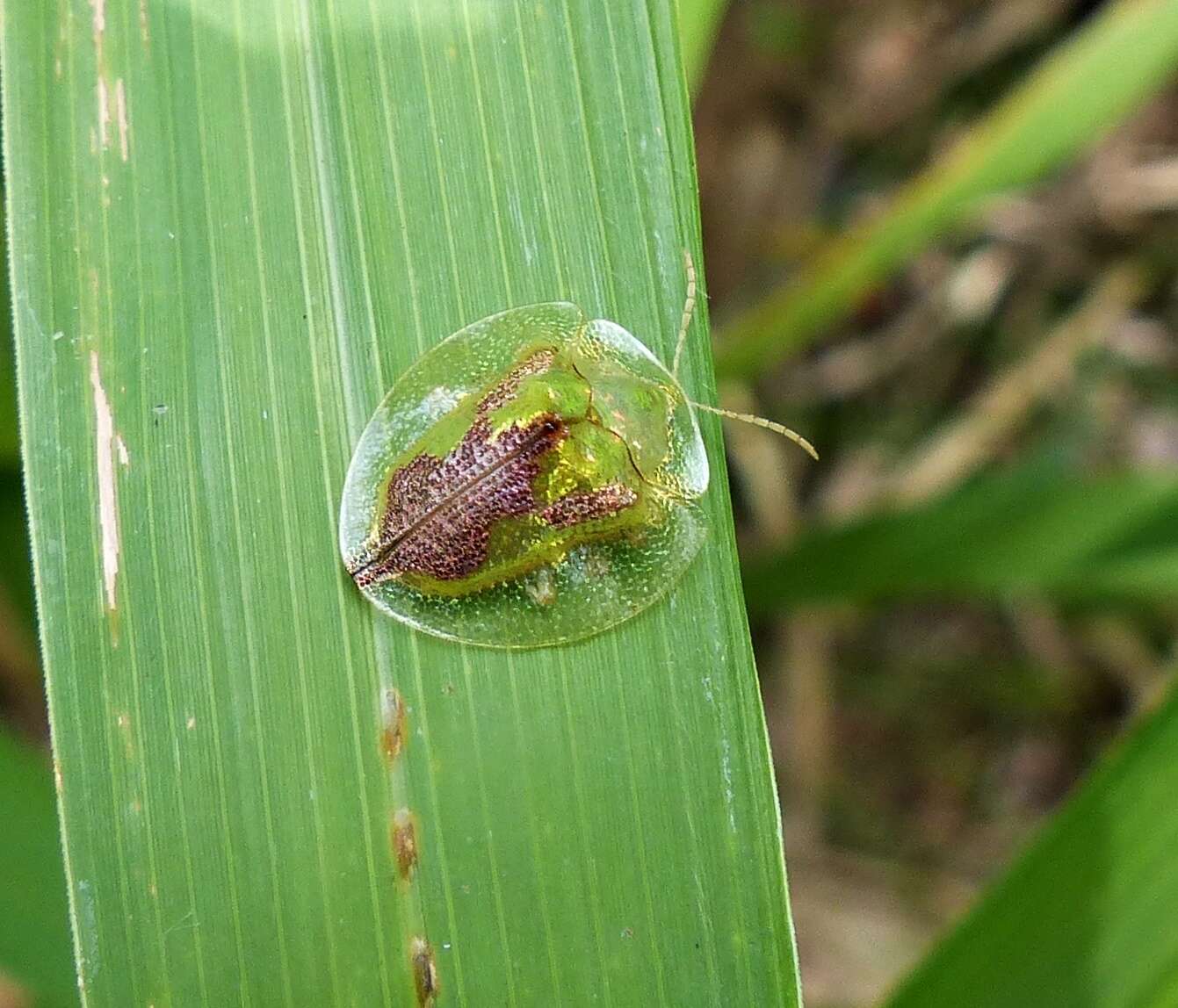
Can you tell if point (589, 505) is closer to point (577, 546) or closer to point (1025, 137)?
point (577, 546)

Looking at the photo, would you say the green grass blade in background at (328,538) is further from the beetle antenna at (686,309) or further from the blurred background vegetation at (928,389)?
the blurred background vegetation at (928,389)

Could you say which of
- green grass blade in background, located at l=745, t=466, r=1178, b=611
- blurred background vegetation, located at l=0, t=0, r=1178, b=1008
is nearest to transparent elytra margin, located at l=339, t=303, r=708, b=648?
green grass blade in background, located at l=745, t=466, r=1178, b=611

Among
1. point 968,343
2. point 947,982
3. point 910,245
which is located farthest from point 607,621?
point 968,343

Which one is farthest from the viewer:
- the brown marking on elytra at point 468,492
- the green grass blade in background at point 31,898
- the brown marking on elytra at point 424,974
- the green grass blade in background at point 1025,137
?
the green grass blade in background at point 1025,137

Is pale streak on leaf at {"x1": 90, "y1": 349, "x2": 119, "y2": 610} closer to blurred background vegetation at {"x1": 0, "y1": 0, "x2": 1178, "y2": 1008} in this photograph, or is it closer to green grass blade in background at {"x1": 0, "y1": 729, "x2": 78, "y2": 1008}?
green grass blade in background at {"x1": 0, "y1": 729, "x2": 78, "y2": 1008}

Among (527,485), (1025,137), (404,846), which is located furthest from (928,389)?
(404,846)

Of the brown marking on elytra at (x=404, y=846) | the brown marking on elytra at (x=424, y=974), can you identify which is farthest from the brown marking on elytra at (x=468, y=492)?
the brown marking on elytra at (x=424, y=974)

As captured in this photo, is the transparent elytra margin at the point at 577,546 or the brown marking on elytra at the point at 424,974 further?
the transparent elytra margin at the point at 577,546
